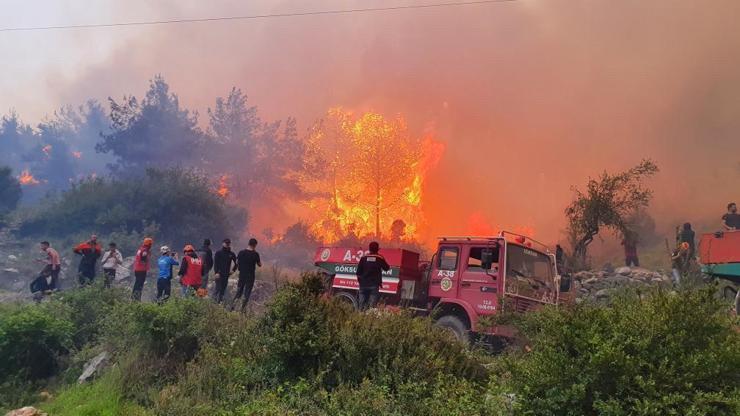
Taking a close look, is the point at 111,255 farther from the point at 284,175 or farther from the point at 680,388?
the point at 284,175

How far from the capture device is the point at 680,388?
4055 mm

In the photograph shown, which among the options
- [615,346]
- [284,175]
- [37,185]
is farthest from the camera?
[37,185]

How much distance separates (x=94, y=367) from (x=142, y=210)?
21412 mm

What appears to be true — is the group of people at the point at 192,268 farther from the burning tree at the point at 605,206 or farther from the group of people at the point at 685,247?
the burning tree at the point at 605,206

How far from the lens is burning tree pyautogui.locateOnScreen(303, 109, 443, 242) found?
29594mm

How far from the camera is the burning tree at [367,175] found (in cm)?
2959

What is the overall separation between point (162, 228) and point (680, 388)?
2740cm

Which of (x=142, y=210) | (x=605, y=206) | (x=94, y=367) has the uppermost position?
(x=605, y=206)

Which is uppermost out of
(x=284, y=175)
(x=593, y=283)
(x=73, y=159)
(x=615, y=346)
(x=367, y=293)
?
(x=73, y=159)

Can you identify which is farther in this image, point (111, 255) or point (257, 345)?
point (111, 255)

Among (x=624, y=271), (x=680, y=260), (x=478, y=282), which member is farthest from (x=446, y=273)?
(x=624, y=271)

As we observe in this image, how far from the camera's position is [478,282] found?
33.6ft

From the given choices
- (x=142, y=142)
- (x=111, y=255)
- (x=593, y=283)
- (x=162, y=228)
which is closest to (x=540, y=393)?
(x=111, y=255)

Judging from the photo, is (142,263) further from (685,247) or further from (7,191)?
(7,191)
